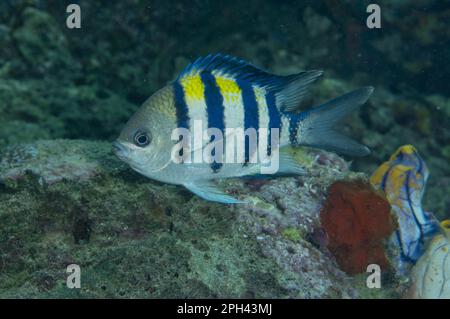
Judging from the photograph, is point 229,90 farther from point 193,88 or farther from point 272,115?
point 272,115

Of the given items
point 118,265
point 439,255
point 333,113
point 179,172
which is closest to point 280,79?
point 333,113

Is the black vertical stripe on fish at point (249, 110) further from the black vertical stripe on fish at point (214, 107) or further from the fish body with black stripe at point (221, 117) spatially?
the black vertical stripe on fish at point (214, 107)

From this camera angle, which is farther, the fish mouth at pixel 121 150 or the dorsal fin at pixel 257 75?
the dorsal fin at pixel 257 75

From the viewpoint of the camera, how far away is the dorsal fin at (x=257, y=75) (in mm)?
2793

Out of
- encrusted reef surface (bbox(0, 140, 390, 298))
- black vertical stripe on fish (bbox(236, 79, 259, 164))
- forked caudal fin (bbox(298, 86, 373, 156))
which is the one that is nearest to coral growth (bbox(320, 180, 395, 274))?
encrusted reef surface (bbox(0, 140, 390, 298))

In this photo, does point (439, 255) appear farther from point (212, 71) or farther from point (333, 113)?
point (212, 71)

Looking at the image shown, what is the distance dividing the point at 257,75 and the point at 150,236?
1389 mm

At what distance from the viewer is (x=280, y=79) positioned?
2.92m

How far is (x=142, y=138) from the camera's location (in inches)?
103

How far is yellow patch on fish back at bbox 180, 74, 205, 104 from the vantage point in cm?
262

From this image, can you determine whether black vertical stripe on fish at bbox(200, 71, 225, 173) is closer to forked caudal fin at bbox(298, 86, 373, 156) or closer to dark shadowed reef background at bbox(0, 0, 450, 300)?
forked caudal fin at bbox(298, 86, 373, 156)

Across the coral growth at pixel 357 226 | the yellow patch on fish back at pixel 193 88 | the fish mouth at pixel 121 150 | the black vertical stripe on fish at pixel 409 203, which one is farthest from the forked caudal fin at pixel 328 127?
the black vertical stripe on fish at pixel 409 203

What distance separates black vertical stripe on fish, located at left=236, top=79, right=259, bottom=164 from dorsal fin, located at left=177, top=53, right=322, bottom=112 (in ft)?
0.39
